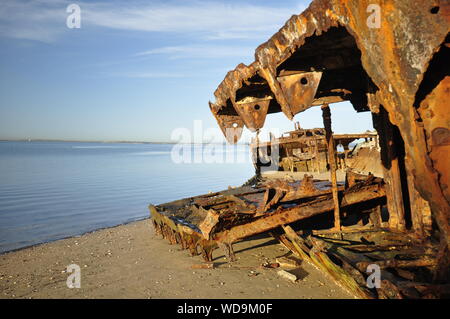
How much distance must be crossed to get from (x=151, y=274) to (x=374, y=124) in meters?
5.22

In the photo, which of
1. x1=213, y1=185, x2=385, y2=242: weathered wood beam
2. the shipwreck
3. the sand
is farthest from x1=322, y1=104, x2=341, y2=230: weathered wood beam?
the sand

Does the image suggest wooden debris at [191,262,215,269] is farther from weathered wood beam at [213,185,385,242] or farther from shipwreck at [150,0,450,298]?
weathered wood beam at [213,185,385,242]

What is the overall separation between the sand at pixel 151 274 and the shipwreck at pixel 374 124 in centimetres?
43

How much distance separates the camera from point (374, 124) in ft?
18.4

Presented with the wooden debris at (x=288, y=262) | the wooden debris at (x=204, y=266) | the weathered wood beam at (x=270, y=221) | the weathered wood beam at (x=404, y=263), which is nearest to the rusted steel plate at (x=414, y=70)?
the weathered wood beam at (x=404, y=263)

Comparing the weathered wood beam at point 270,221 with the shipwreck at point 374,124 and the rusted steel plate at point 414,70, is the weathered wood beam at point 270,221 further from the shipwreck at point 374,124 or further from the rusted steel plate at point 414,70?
the rusted steel plate at point 414,70

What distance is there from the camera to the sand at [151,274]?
4.51 metres

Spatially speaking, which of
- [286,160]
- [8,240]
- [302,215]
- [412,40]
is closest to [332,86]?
[302,215]

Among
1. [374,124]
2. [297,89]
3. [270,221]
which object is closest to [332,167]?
[374,124]

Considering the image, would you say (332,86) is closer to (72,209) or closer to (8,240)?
(8,240)

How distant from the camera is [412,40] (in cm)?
221

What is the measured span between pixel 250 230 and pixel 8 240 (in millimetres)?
9144

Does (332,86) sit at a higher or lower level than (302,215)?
higher

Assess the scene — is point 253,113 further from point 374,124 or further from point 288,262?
point 288,262
